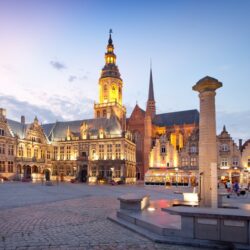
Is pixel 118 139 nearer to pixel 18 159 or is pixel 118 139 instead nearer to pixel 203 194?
pixel 18 159

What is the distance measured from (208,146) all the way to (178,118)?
6430 cm

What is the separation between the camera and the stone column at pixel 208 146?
13.6 metres

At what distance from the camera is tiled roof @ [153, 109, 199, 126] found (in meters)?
74.2

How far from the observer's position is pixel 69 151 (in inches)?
2719

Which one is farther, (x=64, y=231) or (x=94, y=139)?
(x=94, y=139)

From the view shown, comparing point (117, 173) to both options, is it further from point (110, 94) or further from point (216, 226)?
point (216, 226)

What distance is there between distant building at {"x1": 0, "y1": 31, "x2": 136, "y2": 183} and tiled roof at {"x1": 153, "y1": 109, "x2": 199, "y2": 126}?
1275 cm

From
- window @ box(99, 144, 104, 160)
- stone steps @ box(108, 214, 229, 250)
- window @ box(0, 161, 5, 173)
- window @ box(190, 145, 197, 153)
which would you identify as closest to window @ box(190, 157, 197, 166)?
window @ box(190, 145, 197, 153)

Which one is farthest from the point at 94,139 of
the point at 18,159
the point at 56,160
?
the point at 18,159

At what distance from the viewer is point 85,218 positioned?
45.3 ft

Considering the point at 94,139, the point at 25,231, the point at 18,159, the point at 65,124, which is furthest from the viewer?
the point at 65,124

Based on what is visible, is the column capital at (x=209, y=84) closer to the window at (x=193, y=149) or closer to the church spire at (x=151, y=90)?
the window at (x=193, y=149)

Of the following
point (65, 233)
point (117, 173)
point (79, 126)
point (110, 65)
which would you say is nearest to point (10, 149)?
point (79, 126)

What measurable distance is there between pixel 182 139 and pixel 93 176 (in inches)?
874
